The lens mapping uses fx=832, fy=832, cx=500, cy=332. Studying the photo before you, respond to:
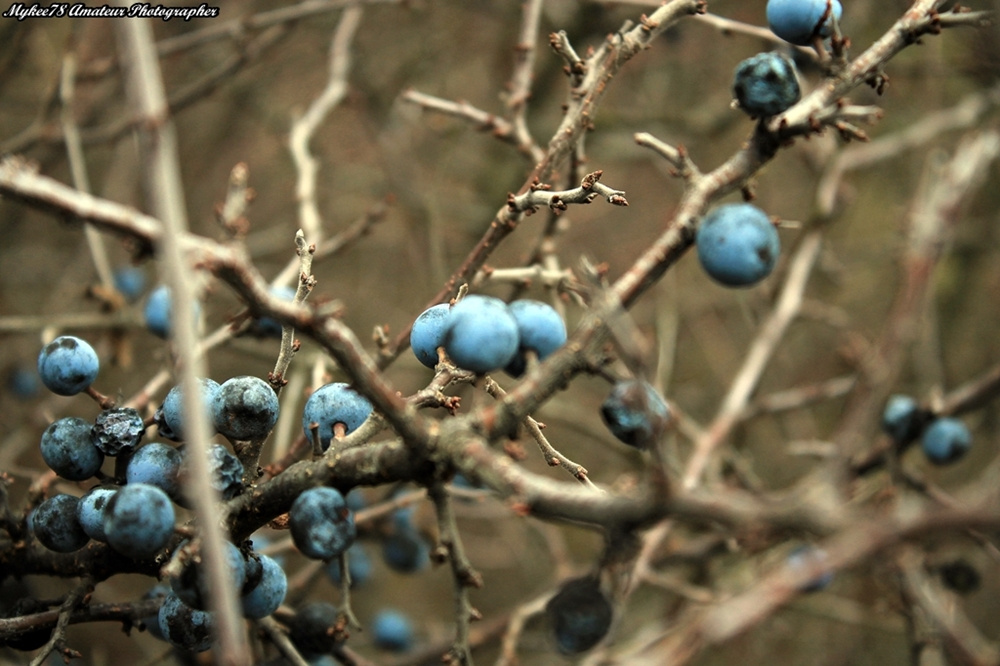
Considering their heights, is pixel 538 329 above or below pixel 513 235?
below

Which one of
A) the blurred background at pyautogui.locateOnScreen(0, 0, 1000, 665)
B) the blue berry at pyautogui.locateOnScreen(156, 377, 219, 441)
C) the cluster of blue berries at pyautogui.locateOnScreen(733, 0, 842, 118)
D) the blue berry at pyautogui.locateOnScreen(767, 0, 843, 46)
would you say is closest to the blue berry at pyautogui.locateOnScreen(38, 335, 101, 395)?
the blue berry at pyautogui.locateOnScreen(156, 377, 219, 441)

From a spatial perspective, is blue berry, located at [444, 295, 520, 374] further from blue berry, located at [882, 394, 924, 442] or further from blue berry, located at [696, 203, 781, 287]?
blue berry, located at [882, 394, 924, 442]

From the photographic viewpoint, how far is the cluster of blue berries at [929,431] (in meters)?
2.72

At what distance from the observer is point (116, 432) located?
165 centimetres

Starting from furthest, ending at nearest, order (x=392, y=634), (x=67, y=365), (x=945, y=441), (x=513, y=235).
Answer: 1. (x=513, y=235)
2. (x=392, y=634)
3. (x=945, y=441)
4. (x=67, y=365)

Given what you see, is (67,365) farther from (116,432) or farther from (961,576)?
(961,576)

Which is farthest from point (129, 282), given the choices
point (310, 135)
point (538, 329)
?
point (538, 329)

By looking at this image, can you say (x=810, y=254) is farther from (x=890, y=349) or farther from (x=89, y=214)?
Answer: (x=89, y=214)

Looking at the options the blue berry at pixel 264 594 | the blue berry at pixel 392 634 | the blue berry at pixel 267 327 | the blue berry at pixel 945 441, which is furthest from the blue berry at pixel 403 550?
the blue berry at pixel 945 441

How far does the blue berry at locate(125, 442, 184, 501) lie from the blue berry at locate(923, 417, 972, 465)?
235 cm

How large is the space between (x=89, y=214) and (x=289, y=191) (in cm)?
444

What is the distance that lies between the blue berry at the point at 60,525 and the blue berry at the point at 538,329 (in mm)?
939

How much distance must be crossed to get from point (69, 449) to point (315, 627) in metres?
0.64

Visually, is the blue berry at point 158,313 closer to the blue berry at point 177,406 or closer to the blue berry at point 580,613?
the blue berry at point 177,406
